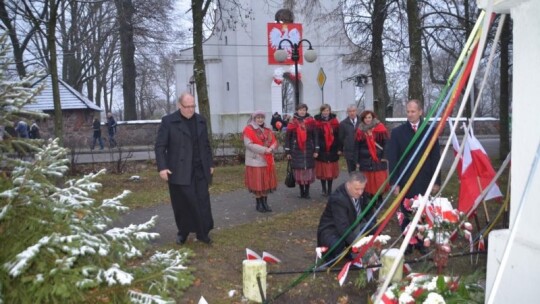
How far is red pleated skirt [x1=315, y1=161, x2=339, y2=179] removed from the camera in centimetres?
932

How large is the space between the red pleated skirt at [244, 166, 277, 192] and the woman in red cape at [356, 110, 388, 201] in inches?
54.7

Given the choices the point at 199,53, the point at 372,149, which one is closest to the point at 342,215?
the point at 372,149

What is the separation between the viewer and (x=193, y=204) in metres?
5.73

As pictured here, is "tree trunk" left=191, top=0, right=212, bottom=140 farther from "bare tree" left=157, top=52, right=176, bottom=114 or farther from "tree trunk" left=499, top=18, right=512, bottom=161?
"bare tree" left=157, top=52, right=176, bottom=114

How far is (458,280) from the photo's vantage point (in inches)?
148

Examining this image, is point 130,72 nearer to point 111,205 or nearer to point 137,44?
point 137,44

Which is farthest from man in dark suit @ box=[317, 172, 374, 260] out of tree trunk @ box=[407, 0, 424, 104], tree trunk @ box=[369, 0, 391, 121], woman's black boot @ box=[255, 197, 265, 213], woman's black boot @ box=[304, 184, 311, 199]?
tree trunk @ box=[369, 0, 391, 121]

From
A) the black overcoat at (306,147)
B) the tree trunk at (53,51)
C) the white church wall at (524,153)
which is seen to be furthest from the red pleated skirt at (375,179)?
the tree trunk at (53,51)

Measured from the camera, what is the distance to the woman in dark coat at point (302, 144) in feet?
29.0

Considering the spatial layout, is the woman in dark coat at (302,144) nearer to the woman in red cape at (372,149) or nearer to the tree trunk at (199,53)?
the woman in red cape at (372,149)

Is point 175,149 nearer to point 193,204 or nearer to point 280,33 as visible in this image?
point 193,204

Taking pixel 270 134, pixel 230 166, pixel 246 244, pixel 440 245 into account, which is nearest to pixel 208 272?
pixel 246 244

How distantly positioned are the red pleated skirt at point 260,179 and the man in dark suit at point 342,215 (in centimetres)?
295

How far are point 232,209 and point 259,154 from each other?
147cm
